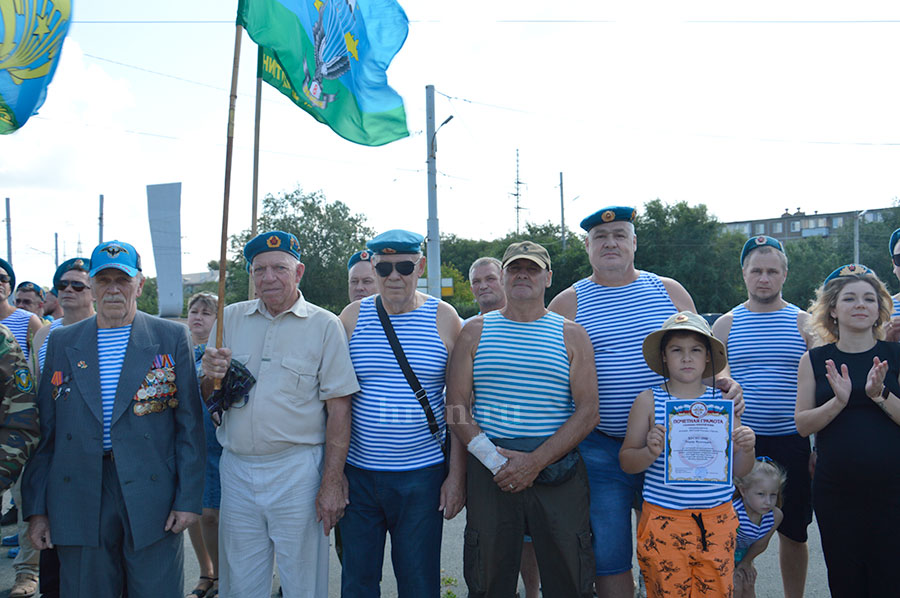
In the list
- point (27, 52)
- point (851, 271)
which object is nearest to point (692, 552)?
point (851, 271)

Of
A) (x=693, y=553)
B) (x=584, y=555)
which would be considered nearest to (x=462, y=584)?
(x=584, y=555)

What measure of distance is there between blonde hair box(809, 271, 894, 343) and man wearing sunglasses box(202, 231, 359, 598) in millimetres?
2724

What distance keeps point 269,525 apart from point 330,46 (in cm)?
324

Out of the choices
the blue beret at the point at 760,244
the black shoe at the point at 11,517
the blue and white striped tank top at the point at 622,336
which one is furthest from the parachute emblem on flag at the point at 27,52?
the blue beret at the point at 760,244

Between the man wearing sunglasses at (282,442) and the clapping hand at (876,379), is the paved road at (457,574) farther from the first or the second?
the clapping hand at (876,379)

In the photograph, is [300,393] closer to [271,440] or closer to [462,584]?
[271,440]

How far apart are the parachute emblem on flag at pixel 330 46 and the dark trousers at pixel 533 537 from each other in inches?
110

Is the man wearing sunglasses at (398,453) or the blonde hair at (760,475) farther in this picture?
the blonde hair at (760,475)

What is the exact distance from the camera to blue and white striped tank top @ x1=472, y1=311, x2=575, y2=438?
323cm

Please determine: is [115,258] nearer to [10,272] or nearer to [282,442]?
[282,442]

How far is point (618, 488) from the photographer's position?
11.3 ft

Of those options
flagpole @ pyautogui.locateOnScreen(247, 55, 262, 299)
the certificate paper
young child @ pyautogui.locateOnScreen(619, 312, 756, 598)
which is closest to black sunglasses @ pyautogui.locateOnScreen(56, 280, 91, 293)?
flagpole @ pyautogui.locateOnScreen(247, 55, 262, 299)

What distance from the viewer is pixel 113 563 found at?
3.05m

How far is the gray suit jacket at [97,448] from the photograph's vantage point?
3.00 m
